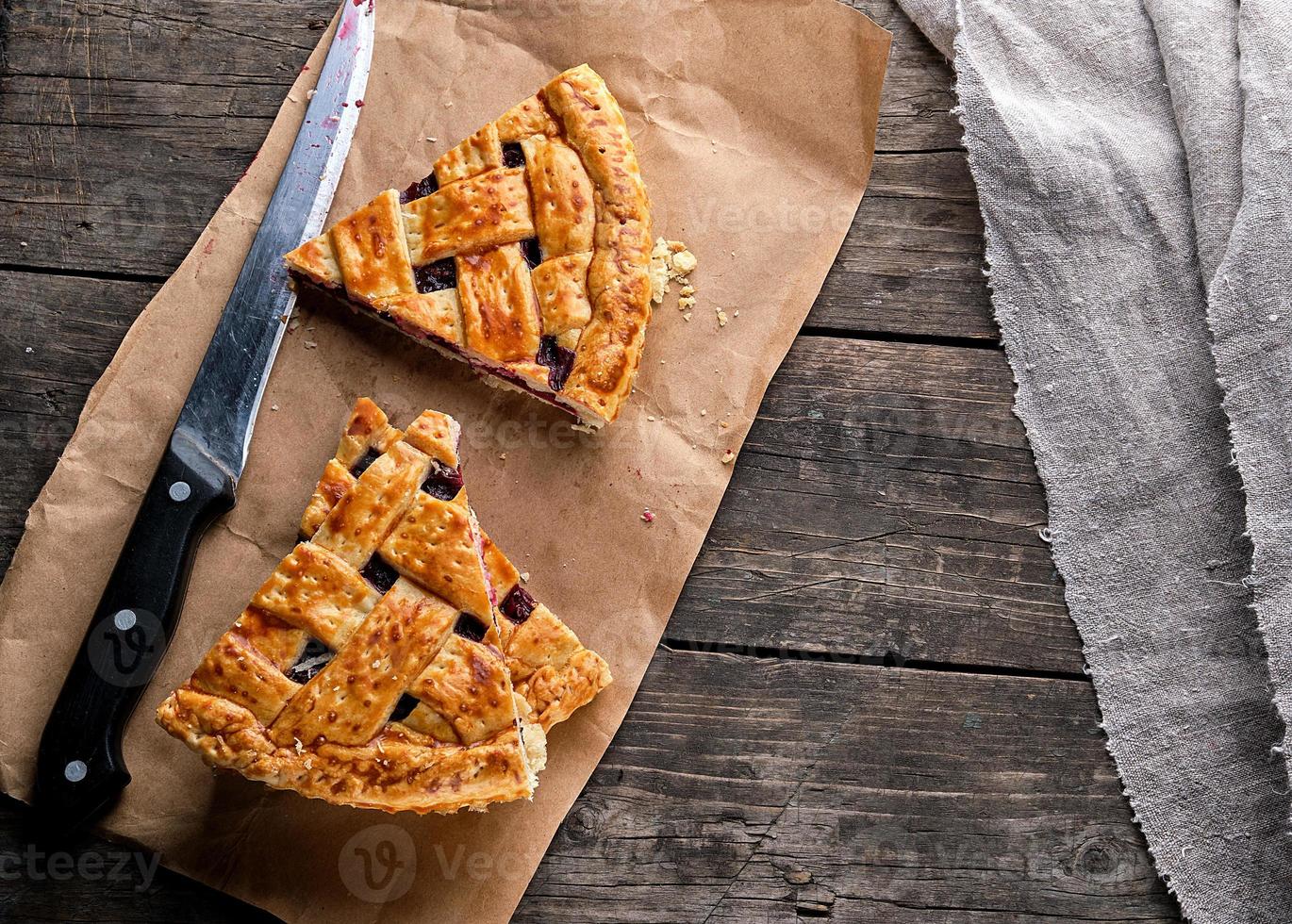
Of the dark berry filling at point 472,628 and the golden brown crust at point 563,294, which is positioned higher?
the golden brown crust at point 563,294

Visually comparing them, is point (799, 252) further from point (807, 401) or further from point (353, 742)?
point (353, 742)

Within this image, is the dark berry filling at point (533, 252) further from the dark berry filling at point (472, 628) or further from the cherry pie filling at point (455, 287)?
the dark berry filling at point (472, 628)

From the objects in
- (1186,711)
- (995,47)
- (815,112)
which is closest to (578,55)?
(815,112)

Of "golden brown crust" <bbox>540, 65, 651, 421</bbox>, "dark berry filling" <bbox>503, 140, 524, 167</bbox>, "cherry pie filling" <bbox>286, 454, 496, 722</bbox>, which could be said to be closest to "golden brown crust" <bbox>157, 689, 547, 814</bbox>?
"cherry pie filling" <bbox>286, 454, 496, 722</bbox>

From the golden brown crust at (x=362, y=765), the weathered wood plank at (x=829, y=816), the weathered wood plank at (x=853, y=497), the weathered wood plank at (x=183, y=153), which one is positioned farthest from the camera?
the weathered wood plank at (x=183, y=153)

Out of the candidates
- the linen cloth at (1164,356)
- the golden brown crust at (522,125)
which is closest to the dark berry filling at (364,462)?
the golden brown crust at (522,125)

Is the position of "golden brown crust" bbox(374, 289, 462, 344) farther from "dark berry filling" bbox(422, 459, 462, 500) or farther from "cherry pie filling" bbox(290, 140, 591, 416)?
"dark berry filling" bbox(422, 459, 462, 500)

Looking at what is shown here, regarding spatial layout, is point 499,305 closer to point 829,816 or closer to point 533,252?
point 533,252

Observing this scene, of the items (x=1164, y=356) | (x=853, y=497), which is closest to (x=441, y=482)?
(x=853, y=497)
